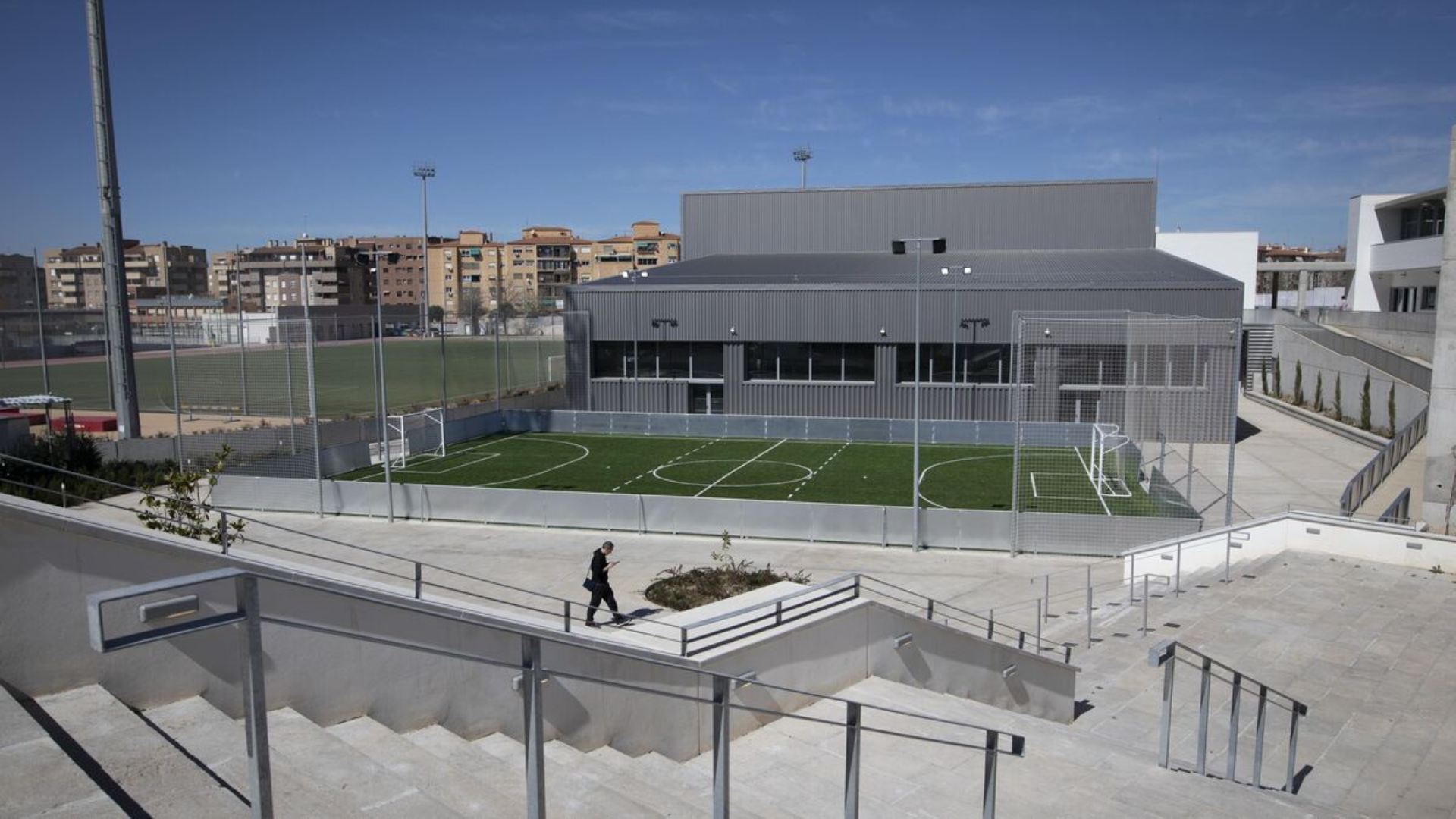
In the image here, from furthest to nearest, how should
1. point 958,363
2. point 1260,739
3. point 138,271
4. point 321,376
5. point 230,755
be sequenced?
point 138,271, point 321,376, point 958,363, point 1260,739, point 230,755

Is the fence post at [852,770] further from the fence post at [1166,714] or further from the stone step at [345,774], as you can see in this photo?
the fence post at [1166,714]

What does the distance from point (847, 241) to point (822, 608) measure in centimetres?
4324

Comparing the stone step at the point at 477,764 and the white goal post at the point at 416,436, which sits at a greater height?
the stone step at the point at 477,764

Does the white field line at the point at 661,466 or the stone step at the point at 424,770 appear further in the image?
the white field line at the point at 661,466

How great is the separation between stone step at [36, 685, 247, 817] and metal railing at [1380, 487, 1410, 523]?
21991mm

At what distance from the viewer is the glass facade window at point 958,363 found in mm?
39688

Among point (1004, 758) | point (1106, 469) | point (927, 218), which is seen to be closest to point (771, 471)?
point (1106, 469)

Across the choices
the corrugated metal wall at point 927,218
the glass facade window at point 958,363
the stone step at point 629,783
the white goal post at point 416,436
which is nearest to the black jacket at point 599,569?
the stone step at point 629,783

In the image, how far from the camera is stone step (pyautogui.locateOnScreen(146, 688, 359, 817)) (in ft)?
17.4

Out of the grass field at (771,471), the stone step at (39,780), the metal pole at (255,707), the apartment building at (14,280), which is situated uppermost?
the apartment building at (14,280)

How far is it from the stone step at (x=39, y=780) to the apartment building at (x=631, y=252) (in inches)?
5147

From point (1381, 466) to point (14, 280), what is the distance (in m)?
69.1

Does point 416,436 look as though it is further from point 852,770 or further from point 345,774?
point 852,770

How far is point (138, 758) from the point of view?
558 centimetres
